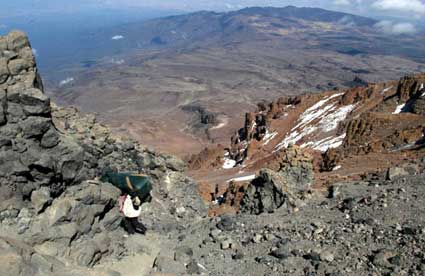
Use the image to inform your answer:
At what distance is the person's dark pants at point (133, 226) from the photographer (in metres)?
13.9

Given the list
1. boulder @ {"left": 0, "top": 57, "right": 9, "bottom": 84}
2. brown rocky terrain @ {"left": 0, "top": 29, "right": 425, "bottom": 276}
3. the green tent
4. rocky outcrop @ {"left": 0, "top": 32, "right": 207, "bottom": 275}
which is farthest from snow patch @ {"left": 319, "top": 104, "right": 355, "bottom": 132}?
boulder @ {"left": 0, "top": 57, "right": 9, "bottom": 84}

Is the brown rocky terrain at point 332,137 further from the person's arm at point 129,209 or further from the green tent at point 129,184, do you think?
the person's arm at point 129,209

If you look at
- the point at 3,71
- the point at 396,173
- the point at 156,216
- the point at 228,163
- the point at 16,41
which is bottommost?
the point at 228,163

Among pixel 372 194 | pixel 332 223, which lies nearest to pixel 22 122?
pixel 332 223

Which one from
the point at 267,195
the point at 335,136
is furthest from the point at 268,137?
the point at 267,195

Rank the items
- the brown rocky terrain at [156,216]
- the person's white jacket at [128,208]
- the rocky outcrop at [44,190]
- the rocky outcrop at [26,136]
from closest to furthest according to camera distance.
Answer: the rocky outcrop at [44,190] → the brown rocky terrain at [156,216] → the rocky outcrop at [26,136] → the person's white jacket at [128,208]

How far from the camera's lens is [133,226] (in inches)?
563

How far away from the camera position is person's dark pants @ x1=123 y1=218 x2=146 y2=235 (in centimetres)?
1391

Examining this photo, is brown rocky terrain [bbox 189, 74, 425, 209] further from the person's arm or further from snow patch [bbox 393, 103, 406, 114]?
the person's arm

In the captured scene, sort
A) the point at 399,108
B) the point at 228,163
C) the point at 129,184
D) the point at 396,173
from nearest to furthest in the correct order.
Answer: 1. the point at 129,184
2. the point at 396,173
3. the point at 399,108
4. the point at 228,163

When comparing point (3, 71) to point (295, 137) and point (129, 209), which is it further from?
point (295, 137)

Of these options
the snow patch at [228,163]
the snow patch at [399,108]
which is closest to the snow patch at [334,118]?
the snow patch at [399,108]

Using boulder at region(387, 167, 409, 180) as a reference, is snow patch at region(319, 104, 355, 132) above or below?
below

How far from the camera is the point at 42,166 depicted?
11.9 meters
